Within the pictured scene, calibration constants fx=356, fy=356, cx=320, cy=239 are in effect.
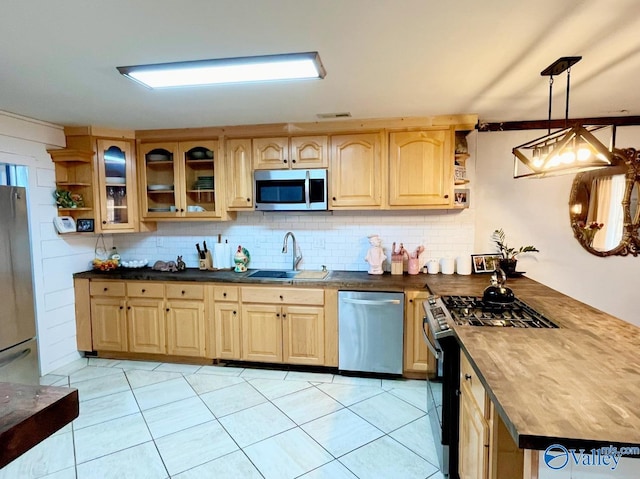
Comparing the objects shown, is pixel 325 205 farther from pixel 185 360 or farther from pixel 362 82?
pixel 185 360

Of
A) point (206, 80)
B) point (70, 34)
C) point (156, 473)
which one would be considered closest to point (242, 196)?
point (206, 80)

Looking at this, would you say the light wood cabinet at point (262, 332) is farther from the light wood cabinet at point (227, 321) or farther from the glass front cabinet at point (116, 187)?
the glass front cabinet at point (116, 187)

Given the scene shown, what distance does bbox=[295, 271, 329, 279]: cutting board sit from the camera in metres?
3.41

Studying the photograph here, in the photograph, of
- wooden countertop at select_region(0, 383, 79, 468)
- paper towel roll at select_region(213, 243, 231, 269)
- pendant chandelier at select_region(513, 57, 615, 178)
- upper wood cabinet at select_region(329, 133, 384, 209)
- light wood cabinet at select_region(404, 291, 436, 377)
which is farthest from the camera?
paper towel roll at select_region(213, 243, 231, 269)

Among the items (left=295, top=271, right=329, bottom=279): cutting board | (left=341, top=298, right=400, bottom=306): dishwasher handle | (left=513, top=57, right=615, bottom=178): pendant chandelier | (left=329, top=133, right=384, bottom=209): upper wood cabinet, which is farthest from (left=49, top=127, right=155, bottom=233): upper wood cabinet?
(left=513, top=57, right=615, bottom=178): pendant chandelier

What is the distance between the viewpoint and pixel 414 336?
310cm

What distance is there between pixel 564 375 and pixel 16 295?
12.6 feet

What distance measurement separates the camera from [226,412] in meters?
2.69

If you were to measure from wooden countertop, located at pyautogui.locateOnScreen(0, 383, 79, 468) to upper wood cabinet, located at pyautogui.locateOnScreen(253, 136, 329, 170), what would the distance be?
2.68 m

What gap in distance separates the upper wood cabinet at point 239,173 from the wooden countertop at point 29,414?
2.60 metres

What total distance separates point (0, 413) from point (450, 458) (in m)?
1.97

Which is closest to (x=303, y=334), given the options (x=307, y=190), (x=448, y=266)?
(x=307, y=190)

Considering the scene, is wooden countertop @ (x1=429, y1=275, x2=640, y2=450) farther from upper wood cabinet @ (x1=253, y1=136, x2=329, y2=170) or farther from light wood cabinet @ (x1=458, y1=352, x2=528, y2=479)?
upper wood cabinet @ (x1=253, y1=136, x2=329, y2=170)

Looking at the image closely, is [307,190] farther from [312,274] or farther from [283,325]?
[283,325]
